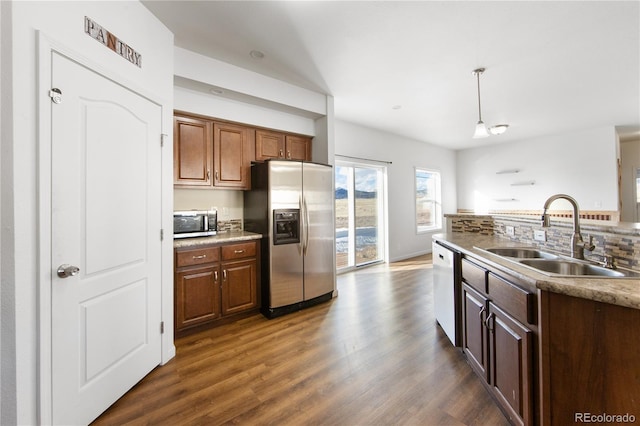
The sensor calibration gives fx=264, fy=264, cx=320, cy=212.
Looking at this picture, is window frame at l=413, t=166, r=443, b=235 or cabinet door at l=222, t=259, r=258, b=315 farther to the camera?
window frame at l=413, t=166, r=443, b=235

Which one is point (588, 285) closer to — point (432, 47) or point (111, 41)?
point (432, 47)

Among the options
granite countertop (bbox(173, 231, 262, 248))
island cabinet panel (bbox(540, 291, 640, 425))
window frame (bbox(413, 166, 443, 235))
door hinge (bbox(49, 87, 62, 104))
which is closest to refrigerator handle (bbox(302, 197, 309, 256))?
granite countertop (bbox(173, 231, 262, 248))

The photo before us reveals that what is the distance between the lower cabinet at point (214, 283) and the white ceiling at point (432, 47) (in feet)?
6.48

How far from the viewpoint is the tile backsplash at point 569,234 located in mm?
1363

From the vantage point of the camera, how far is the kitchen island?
103 cm

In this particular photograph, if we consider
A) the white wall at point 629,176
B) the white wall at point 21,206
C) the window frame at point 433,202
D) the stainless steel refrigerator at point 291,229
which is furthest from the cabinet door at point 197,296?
the white wall at point 629,176

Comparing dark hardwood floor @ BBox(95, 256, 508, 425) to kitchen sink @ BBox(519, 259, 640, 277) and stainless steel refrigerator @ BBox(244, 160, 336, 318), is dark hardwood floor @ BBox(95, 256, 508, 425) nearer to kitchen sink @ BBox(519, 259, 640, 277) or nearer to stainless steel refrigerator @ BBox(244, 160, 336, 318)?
stainless steel refrigerator @ BBox(244, 160, 336, 318)

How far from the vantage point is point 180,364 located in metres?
2.08

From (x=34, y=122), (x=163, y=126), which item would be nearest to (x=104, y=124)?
(x=34, y=122)

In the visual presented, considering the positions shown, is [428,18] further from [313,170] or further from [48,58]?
[48,58]

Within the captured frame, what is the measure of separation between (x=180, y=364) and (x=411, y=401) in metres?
1.73

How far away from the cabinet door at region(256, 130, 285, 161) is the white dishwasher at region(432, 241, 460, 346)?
86.9 inches

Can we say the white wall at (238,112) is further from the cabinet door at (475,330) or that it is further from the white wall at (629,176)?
the white wall at (629,176)

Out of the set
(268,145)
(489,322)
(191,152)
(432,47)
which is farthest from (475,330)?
(191,152)
